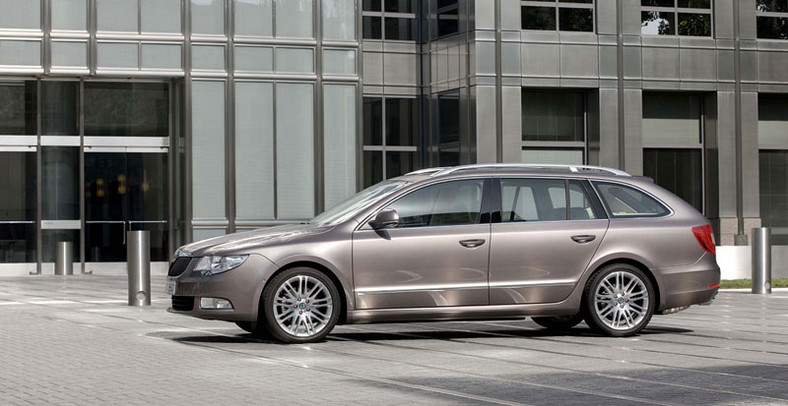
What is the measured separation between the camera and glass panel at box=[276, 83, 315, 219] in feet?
94.6

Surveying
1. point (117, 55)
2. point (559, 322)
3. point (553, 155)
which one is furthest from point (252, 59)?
point (559, 322)

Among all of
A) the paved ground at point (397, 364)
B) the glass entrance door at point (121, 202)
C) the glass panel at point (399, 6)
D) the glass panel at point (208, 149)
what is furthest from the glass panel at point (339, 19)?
the paved ground at point (397, 364)

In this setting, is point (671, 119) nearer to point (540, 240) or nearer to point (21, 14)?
point (21, 14)

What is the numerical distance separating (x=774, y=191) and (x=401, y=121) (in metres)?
9.60

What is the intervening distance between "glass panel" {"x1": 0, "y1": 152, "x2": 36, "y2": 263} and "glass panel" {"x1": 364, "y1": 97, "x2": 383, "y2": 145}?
7.91m

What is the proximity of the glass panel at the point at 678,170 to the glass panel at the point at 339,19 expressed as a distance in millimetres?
7798

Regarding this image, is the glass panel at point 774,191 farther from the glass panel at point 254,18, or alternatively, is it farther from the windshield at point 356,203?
the windshield at point 356,203

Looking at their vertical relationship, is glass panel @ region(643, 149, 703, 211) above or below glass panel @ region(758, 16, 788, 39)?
below

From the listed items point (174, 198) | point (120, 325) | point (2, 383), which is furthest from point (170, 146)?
point (2, 383)

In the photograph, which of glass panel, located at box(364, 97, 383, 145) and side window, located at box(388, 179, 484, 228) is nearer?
side window, located at box(388, 179, 484, 228)

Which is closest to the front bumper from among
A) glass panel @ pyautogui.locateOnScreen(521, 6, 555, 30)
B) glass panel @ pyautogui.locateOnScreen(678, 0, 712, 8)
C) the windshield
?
the windshield

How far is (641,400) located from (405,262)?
4.12 metres

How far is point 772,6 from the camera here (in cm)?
3145

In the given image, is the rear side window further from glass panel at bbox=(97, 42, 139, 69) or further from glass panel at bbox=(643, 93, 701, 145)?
glass panel at bbox=(643, 93, 701, 145)
